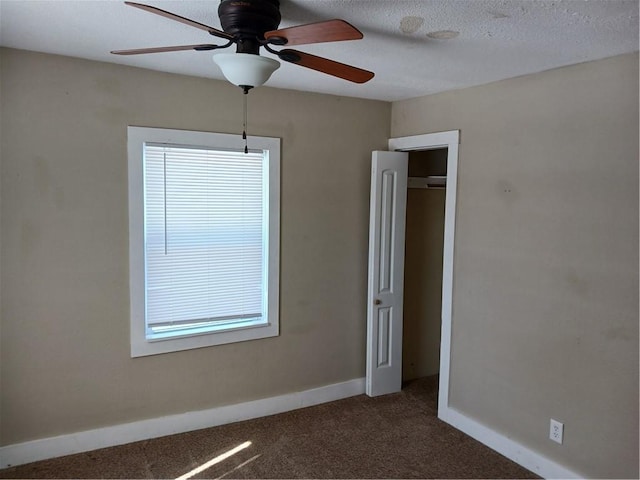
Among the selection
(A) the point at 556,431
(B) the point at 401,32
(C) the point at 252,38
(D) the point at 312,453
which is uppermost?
(B) the point at 401,32

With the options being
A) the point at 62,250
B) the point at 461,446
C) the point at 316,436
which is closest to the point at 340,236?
the point at 316,436

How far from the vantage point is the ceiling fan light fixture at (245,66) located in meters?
1.70

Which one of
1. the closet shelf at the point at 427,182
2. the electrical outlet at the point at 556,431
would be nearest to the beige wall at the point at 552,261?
the electrical outlet at the point at 556,431

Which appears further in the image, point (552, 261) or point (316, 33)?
point (552, 261)

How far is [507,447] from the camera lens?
3.10m

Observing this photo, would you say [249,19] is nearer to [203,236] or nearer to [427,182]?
[203,236]

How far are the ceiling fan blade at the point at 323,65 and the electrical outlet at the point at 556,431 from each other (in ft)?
7.41

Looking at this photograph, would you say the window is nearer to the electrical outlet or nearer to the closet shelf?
the closet shelf

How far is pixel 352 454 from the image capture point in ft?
10.2

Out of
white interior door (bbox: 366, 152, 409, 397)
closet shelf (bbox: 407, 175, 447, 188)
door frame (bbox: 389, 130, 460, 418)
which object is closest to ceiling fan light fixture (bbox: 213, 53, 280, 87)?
door frame (bbox: 389, 130, 460, 418)

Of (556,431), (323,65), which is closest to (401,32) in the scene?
(323,65)

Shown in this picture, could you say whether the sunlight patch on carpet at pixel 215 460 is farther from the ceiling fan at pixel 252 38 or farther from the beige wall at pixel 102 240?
the ceiling fan at pixel 252 38

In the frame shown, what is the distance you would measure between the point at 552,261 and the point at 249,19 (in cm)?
215

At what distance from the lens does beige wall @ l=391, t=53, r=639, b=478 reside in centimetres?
247
